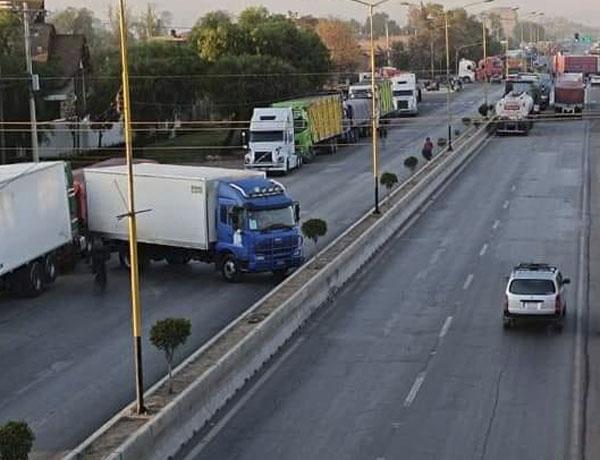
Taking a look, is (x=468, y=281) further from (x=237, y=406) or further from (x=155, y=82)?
(x=155, y=82)

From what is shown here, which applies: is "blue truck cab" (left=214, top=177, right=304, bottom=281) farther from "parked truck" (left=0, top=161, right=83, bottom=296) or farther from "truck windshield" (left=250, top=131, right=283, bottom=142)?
→ "truck windshield" (left=250, top=131, right=283, bottom=142)

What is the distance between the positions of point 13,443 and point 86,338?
1165 centimetres

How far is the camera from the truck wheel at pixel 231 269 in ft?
108

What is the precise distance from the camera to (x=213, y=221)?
3375cm

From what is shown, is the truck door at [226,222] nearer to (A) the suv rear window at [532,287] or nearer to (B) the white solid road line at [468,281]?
(B) the white solid road line at [468,281]

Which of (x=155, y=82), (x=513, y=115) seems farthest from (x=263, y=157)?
(x=513, y=115)

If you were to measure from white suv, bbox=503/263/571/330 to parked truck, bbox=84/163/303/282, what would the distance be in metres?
7.84

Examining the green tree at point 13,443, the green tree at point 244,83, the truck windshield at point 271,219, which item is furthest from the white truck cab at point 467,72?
the green tree at point 13,443

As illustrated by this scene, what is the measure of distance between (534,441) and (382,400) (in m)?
3.36

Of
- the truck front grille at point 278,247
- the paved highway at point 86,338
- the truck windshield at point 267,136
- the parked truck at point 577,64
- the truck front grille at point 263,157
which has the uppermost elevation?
the parked truck at point 577,64

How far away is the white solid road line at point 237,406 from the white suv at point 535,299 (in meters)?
4.90

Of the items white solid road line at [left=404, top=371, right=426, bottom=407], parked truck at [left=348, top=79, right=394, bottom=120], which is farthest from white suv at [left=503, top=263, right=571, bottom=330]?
parked truck at [left=348, top=79, right=394, bottom=120]

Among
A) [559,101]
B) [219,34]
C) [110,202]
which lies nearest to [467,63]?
[559,101]

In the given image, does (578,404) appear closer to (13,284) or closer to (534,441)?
(534,441)
